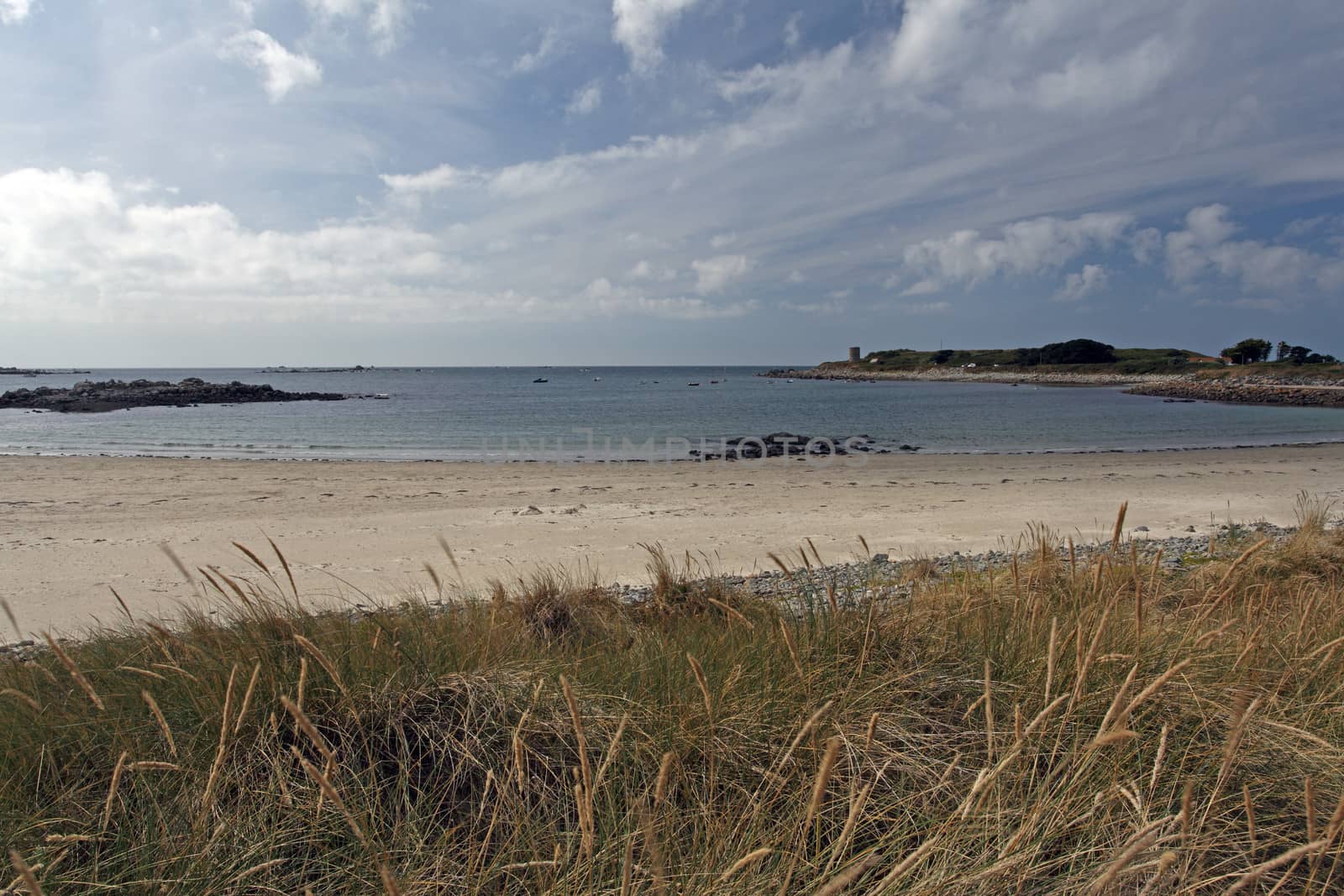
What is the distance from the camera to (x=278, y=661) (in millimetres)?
2717

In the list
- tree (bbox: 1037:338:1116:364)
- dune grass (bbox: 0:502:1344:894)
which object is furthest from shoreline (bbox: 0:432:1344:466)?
tree (bbox: 1037:338:1116:364)

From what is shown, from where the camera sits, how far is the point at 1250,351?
89125 millimetres

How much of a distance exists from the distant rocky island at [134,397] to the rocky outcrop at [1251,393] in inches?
2885

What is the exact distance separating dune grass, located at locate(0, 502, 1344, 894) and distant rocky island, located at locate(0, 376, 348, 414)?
2208 inches

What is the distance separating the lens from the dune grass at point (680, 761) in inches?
72.6

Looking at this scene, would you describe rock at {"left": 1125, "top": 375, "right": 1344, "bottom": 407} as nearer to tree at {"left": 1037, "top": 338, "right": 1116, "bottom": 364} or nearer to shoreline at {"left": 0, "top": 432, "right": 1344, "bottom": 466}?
shoreline at {"left": 0, "top": 432, "right": 1344, "bottom": 466}

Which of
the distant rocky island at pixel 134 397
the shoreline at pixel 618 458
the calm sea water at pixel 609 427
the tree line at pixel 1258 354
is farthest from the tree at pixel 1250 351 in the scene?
the distant rocky island at pixel 134 397

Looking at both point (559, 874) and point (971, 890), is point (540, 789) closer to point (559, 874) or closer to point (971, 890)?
point (559, 874)

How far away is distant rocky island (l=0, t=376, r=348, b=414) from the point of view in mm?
50531

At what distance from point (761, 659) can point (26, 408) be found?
65.9 meters

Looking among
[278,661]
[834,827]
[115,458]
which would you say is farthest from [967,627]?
[115,458]

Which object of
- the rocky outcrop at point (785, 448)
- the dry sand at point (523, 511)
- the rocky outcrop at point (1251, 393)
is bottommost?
the rocky outcrop at point (785, 448)

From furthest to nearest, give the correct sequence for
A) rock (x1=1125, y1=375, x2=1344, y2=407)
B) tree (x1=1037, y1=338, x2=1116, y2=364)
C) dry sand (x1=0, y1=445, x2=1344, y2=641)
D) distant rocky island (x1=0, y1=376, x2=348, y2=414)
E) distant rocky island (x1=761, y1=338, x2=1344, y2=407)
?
1. tree (x1=1037, y1=338, x2=1116, y2=364)
2. distant rocky island (x1=761, y1=338, x2=1344, y2=407)
3. rock (x1=1125, y1=375, x2=1344, y2=407)
4. distant rocky island (x1=0, y1=376, x2=348, y2=414)
5. dry sand (x1=0, y1=445, x2=1344, y2=641)

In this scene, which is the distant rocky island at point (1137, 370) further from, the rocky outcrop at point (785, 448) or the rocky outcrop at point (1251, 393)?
the rocky outcrop at point (785, 448)
